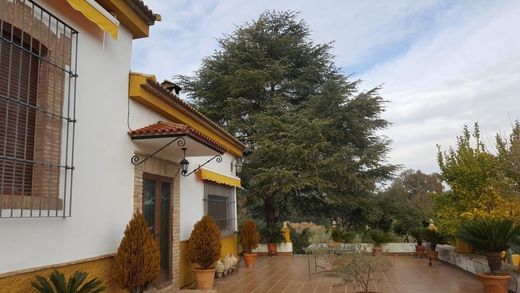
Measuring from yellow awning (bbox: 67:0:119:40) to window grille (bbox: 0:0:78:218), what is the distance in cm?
32

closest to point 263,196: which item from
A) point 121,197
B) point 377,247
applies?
point 377,247

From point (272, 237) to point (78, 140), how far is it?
1463 centimetres

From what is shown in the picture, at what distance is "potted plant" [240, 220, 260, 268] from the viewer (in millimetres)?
15023

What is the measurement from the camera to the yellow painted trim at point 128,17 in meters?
7.10

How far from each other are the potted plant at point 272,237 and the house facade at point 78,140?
10.2m

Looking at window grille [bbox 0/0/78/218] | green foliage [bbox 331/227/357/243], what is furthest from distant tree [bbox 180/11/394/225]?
window grille [bbox 0/0/78/218]

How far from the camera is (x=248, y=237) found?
1549 cm

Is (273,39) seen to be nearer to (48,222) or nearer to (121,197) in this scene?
(121,197)

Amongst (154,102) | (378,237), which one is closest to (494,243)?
(154,102)

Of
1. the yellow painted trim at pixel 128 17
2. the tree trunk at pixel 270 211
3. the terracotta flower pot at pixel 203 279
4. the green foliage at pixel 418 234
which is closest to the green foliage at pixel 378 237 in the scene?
the green foliage at pixel 418 234

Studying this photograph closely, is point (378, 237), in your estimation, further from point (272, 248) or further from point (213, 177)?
point (213, 177)

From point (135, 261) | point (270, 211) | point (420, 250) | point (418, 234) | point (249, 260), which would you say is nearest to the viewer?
point (135, 261)

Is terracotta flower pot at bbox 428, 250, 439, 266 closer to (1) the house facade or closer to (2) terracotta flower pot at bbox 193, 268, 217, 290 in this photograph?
(2) terracotta flower pot at bbox 193, 268, 217, 290

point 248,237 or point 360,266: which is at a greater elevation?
point 248,237
